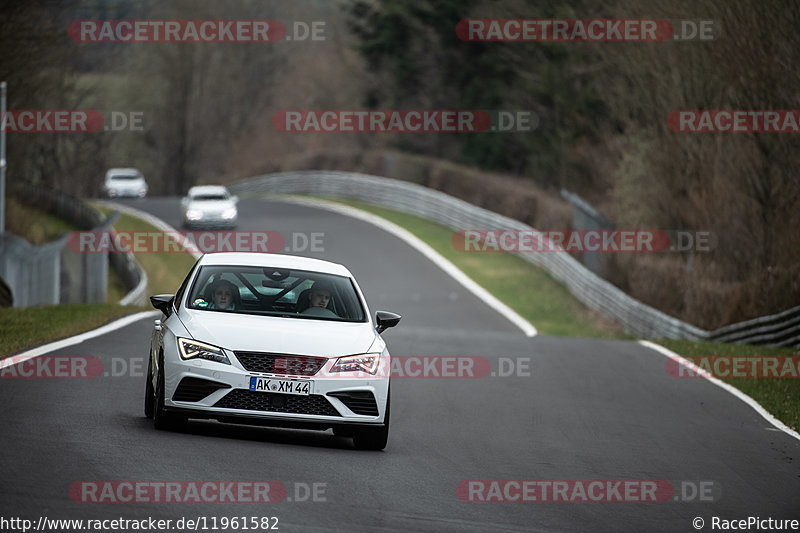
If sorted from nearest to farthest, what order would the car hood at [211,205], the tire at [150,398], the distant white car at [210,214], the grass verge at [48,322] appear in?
the tire at [150,398]
the grass verge at [48,322]
the distant white car at [210,214]
the car hood at [211,205]

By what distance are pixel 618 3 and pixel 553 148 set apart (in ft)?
52.9

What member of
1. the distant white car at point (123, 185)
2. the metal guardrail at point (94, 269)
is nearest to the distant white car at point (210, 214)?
the metal guardrail at point (94, 269)

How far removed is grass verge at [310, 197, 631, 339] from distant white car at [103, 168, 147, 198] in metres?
24.7

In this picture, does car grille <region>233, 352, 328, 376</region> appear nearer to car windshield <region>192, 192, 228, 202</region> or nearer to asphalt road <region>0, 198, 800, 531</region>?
asphalt road <region>0, 198, 800, 531</region>

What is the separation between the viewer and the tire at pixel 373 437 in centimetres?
1094

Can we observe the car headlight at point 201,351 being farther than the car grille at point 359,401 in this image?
No

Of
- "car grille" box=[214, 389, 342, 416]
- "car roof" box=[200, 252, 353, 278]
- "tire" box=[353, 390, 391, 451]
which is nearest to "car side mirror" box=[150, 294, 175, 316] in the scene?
"car roof" box=[200, 252, 353, 278]

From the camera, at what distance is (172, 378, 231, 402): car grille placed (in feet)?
33.9

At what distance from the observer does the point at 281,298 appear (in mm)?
12000

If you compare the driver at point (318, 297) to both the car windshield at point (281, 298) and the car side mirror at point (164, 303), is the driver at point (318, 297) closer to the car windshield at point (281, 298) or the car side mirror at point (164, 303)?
the car windshield at point (281, 298)

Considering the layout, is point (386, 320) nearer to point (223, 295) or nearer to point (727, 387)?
point (223, 295)

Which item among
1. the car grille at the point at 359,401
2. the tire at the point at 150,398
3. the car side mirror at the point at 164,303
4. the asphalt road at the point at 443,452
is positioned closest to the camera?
the asphalt road at the point at 443,452

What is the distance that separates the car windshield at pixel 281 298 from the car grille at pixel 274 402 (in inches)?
43.9

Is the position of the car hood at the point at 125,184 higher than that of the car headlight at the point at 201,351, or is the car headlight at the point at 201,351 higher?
the car hood at the point at 125,184
